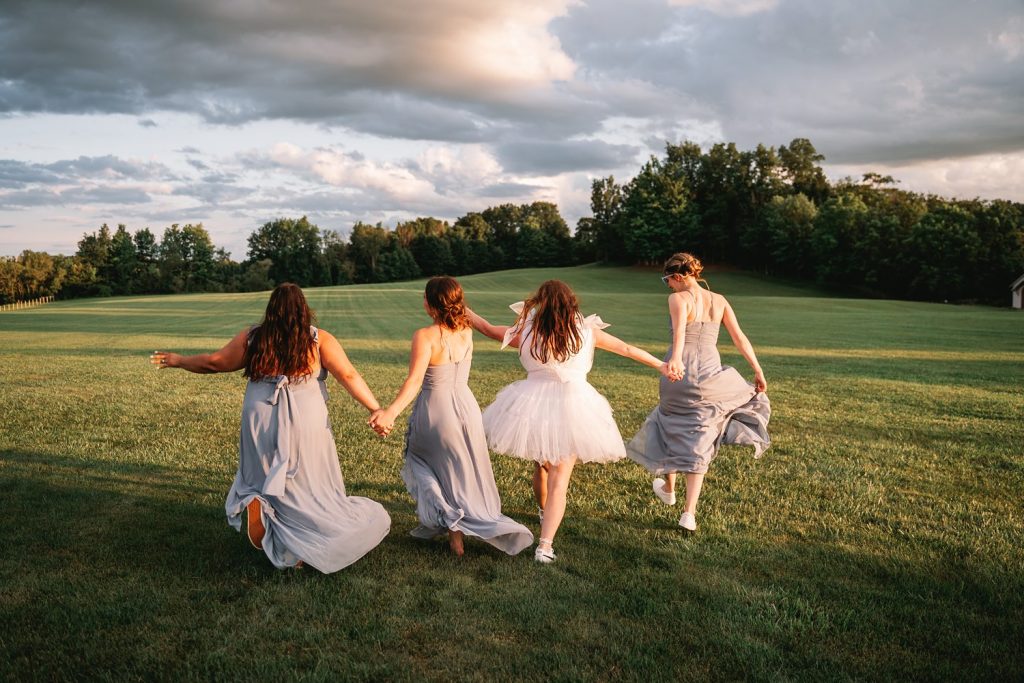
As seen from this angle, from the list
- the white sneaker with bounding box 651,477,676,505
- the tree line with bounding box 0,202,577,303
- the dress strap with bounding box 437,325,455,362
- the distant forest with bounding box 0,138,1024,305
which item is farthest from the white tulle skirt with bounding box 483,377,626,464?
the tree line with bounding box 0,202,577,303

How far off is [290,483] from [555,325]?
2.38 metres

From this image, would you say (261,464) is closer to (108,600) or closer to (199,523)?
(108,600)

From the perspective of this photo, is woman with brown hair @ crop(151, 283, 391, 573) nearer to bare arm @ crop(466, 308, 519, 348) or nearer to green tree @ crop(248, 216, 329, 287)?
bare arm @ crop(466, 308, 519, 348)

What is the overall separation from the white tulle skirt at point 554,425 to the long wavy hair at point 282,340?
1602 mm

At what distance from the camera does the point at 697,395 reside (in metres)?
6.46

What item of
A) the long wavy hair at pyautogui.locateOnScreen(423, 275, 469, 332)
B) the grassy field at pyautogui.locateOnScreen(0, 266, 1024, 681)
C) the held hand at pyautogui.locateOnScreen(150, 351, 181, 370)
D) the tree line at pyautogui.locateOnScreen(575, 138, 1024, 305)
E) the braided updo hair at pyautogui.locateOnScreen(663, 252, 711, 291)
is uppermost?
the tree line at pyautogui.locateOnScreen(575, 138, 1024, 305)

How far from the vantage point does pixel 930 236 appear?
66000 mm

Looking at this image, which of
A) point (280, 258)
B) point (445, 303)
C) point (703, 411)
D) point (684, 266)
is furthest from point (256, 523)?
point (280, 258)

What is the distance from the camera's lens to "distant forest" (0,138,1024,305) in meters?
65.9

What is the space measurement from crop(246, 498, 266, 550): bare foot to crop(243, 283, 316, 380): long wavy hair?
947 mm

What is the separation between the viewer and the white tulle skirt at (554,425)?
18.5 feet

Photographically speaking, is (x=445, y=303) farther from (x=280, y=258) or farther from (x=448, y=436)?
(x=280, y=258)

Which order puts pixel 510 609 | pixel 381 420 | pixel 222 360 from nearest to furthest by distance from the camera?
pixel 510 609
pixel 222 360
pixel 381 420

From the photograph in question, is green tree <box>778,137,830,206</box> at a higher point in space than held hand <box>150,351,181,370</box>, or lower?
higher
